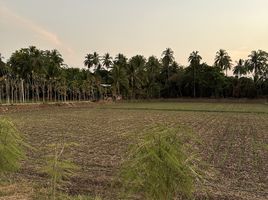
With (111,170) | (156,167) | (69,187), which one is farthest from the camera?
(111,170)

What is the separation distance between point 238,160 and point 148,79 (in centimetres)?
9409

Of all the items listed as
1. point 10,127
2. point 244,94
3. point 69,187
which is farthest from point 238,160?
point 244,94

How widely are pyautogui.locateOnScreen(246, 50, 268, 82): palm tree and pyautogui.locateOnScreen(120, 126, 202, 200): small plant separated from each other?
104 meters

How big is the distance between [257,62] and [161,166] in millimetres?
107355

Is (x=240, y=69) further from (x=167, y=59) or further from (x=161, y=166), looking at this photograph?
(x=161, y=166)

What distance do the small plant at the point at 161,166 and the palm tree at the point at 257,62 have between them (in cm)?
10440

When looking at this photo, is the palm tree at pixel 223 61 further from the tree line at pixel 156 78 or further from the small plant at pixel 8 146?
the small plant at pixel 8 146

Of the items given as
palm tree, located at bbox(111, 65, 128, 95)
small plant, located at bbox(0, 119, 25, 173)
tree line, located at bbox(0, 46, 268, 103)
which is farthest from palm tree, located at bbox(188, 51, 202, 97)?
small plant, located at bbox(0, 119, 25, 173)

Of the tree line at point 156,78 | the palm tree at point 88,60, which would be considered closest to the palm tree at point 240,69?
the tree line at point 156,78

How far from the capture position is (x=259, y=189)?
10.4m

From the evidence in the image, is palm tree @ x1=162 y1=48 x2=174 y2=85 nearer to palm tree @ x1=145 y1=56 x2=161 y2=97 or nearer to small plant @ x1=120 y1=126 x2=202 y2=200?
palm tree @ x1=145 y1=56 x2=161 y2=97

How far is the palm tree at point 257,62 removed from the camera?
104500mm

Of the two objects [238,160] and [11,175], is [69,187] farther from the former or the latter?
[238,160]

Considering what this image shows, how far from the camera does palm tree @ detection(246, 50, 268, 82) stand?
104500 mm
